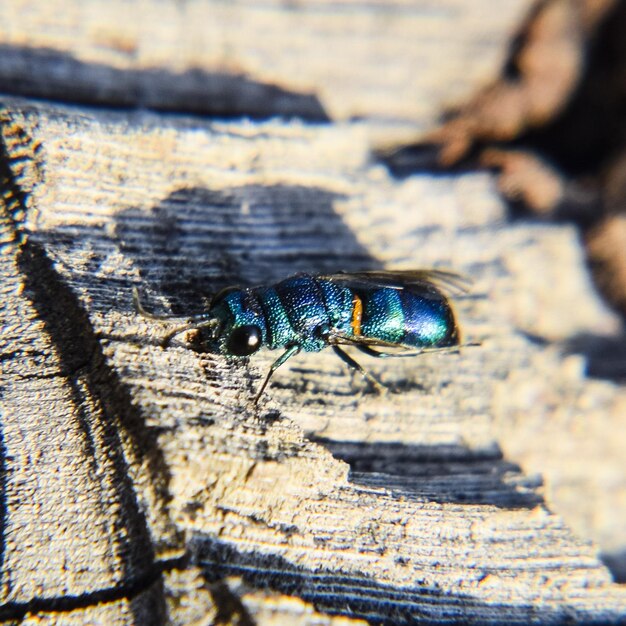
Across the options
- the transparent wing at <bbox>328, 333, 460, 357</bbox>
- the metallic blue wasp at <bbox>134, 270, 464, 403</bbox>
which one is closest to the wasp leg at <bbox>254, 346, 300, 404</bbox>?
the metallic blue wasp at <bbox>134, 270, 464, 403</bbox>

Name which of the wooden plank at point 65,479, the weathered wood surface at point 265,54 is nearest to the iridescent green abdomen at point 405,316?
the weathered wood surface at point 265,54

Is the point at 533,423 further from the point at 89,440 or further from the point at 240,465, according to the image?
the point at 89,440

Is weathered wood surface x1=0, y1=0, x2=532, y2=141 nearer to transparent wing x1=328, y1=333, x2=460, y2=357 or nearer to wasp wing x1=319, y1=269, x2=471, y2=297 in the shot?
wasp wing x1=319, y1=269, x2=471, y2=297

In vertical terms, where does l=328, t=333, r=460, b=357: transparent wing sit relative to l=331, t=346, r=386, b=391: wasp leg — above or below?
above

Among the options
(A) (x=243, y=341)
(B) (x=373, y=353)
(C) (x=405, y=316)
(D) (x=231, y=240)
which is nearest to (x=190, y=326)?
(A) (x=243, y=341)

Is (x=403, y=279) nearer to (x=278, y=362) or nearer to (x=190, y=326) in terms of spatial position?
(x=278, y=362)

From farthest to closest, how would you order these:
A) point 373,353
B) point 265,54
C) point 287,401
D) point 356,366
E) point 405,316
→ point 265,54, point 405,316, point 373,353, point 356,366, point 287,401

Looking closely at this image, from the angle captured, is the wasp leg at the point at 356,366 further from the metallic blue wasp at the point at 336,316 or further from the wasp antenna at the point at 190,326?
the wasp antenna at the point at 190,326
